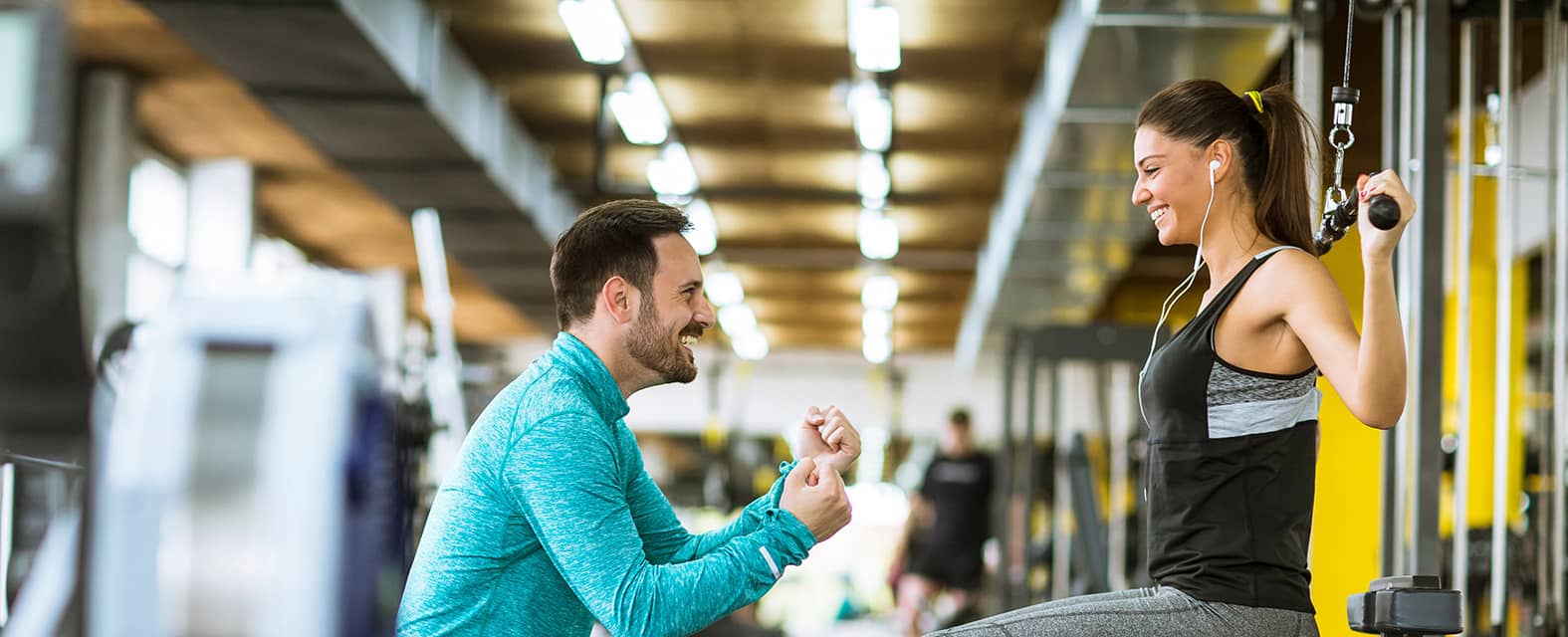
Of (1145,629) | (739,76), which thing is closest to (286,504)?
(1145,629)

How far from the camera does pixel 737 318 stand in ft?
52.9

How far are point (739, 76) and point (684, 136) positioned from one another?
4.25 feet

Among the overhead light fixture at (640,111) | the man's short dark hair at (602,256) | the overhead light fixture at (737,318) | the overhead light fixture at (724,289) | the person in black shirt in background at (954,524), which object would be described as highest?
the overhead light fixture at (640,111)

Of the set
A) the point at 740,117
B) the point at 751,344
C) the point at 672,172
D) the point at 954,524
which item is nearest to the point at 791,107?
the point at 740,117

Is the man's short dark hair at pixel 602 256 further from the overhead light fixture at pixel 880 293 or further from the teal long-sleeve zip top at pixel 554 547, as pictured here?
the overhead light fixture at pixel 880 293

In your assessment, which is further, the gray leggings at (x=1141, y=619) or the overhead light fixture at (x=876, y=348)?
the overhead light fixture at (x=876, y=348)

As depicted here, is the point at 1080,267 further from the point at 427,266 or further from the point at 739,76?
the point at 427,266

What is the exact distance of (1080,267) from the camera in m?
10.4

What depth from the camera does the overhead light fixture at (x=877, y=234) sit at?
11531mm

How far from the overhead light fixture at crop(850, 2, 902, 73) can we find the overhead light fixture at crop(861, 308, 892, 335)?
27.5ft

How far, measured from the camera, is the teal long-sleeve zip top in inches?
63.0

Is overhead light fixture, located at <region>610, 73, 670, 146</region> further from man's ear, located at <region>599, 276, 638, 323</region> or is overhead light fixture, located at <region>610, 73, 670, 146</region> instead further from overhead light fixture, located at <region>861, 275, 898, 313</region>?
man's ear, located at <region>599, 276, 638, 323</region>

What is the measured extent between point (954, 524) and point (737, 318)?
824cm

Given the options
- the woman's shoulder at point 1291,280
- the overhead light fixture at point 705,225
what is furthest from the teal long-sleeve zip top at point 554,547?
the overhead light fixture at point 705,225
